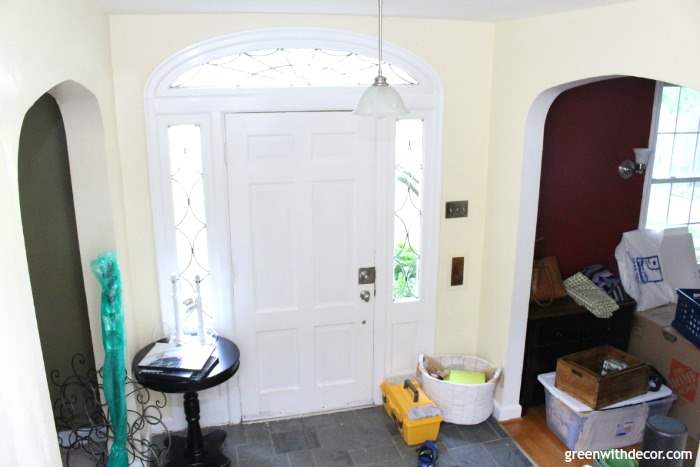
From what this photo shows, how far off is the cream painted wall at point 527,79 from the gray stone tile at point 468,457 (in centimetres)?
43

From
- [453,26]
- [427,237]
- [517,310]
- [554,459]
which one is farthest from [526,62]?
[554,459]

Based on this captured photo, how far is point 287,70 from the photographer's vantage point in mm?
3418

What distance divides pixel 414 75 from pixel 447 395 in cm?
208

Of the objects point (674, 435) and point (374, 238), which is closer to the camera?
point (674, 435)

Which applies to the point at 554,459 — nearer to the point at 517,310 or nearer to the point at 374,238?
the point at 517,310

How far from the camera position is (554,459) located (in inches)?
139

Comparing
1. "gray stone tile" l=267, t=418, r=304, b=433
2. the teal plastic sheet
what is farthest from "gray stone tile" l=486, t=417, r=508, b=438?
the teal plastic sheet

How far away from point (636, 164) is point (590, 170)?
1.19 feet

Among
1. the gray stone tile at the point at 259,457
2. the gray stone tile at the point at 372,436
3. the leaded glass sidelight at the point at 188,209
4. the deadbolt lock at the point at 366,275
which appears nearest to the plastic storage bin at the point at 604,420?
the gray stone tile at the point at 372,436

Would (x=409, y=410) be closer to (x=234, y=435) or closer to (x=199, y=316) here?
(x=234, y=435)

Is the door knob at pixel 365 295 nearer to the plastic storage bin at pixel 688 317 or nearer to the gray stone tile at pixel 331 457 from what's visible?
the gray stone tile at pixel 331 457

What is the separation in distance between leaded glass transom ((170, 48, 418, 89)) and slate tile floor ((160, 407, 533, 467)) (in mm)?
2227

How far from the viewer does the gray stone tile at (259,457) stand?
3463 millimetres

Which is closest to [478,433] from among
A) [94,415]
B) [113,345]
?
[113,345]
